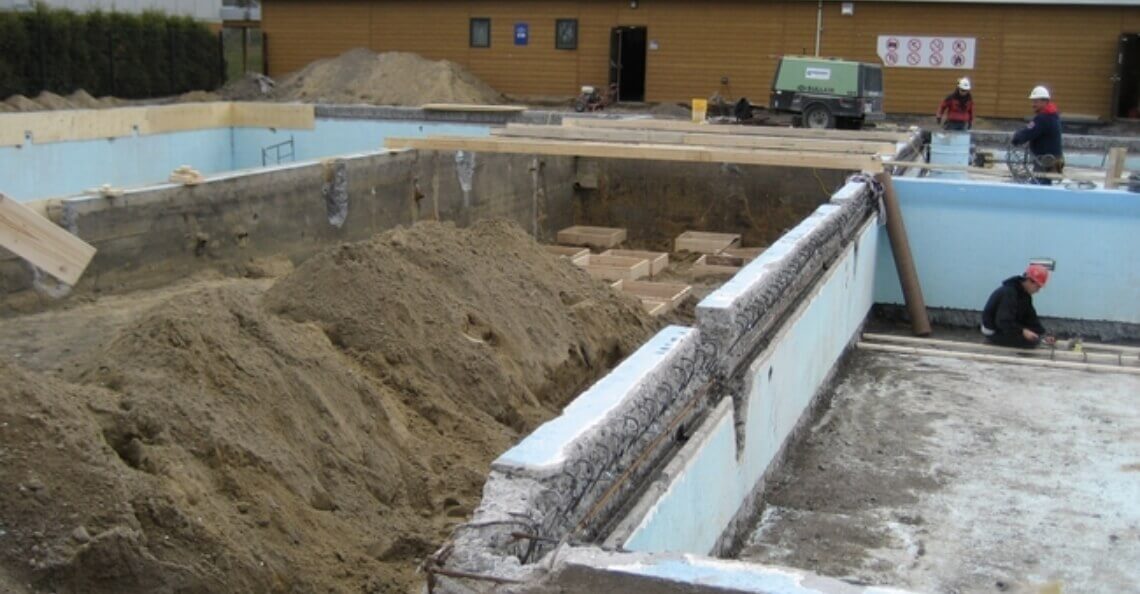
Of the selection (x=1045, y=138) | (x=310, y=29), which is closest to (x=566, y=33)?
(x=310, y=29)

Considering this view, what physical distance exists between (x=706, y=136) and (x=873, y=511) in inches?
312

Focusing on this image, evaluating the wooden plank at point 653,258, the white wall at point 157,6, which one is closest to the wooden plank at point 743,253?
the wooden plank at point 653,258

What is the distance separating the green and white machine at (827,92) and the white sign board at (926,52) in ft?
19.0

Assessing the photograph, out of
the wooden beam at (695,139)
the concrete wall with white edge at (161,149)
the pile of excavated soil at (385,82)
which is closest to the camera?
the wooden beam at (695,139)

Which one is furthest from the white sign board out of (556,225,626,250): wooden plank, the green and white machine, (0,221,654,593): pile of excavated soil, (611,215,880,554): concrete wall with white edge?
(0,221,654,593): pile of excavated soil

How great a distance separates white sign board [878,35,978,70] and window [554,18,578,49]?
7783 mm

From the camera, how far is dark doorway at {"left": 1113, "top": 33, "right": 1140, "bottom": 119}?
2980 centimetres

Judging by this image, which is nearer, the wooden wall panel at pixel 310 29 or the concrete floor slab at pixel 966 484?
the concrete floor slab at pixel 966 484

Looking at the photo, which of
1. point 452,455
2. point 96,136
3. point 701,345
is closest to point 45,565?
point 452,455

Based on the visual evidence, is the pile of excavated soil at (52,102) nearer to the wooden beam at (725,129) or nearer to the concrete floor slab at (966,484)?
the wooden beam at (725,129)

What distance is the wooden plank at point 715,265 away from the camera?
41.6ft

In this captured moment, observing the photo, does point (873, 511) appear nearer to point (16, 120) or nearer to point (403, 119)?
point (16, 120)

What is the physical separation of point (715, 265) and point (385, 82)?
807 inches

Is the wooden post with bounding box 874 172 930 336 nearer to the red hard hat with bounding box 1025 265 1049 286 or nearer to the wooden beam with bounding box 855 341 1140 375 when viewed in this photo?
the wooden beam with bounding box 855 341 1140 375
